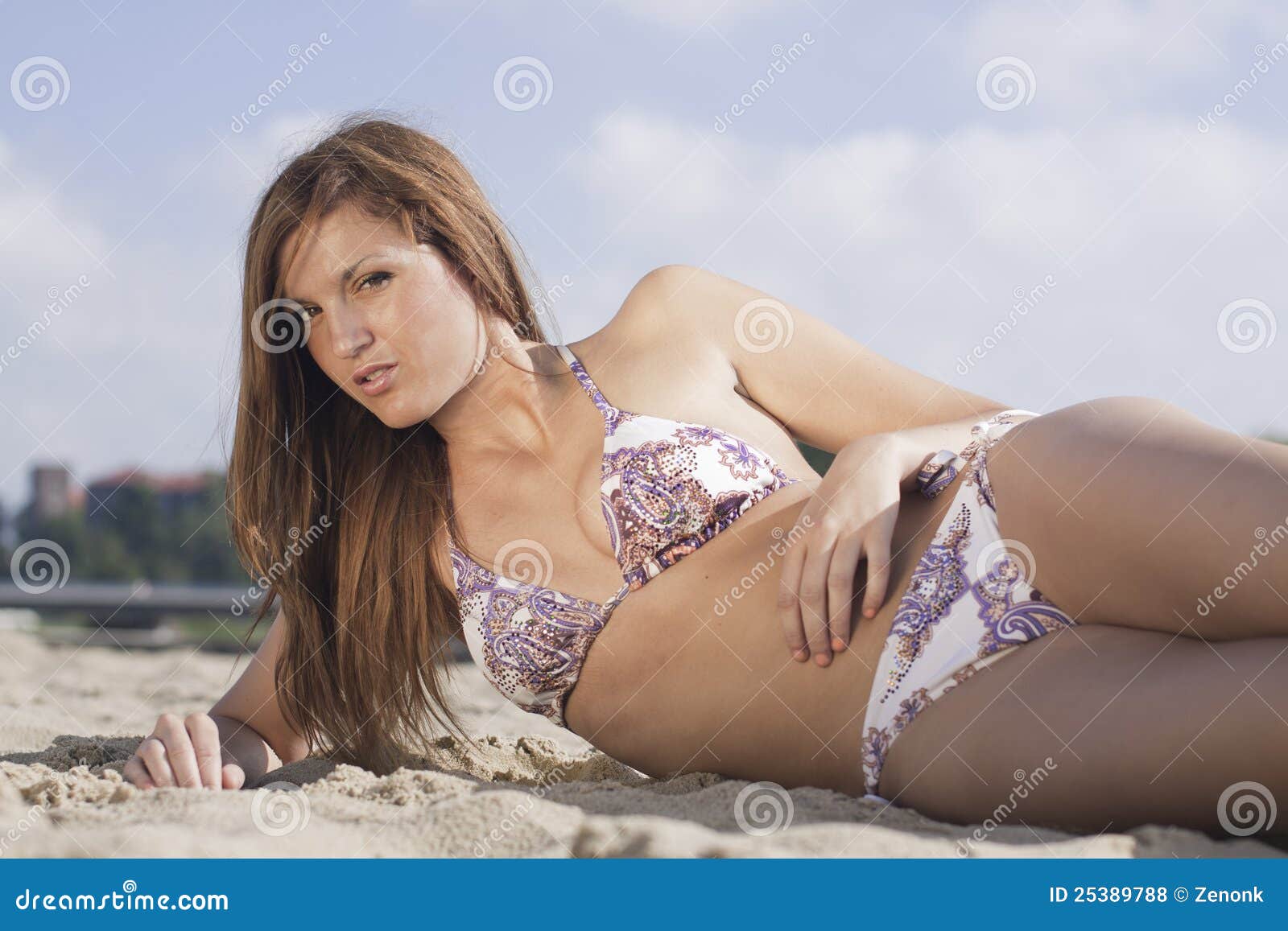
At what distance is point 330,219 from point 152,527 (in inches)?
1089

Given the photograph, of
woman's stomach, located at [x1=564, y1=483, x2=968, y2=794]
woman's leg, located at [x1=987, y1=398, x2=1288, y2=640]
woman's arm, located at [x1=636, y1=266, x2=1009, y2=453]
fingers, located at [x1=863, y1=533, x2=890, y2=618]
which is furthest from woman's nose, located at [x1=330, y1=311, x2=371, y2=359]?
woman's leg, located at [x1=987, y1=398, x2=1288, y2=640]

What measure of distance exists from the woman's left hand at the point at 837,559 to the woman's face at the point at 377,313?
0.84 m

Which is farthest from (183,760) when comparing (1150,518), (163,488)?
(163,488)

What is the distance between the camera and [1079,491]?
5.20 feet

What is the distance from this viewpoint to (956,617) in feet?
5.58

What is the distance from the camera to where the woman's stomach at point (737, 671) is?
1811 millimetres

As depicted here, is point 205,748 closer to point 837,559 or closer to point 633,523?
point 633,523

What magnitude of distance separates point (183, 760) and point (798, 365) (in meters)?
1.38

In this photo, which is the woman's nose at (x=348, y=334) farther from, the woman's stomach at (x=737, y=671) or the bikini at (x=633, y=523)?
the woman's stomach at (x=737, y=671)

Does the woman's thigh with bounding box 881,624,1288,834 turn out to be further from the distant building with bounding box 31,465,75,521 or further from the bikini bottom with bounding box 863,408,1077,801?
the distant building with bounding box 31,465,75,521

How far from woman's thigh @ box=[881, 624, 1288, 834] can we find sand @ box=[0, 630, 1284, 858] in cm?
5

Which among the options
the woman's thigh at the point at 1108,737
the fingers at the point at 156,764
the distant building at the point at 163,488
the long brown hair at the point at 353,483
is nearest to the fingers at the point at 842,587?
the woman's thigh at the point at 1108,737
